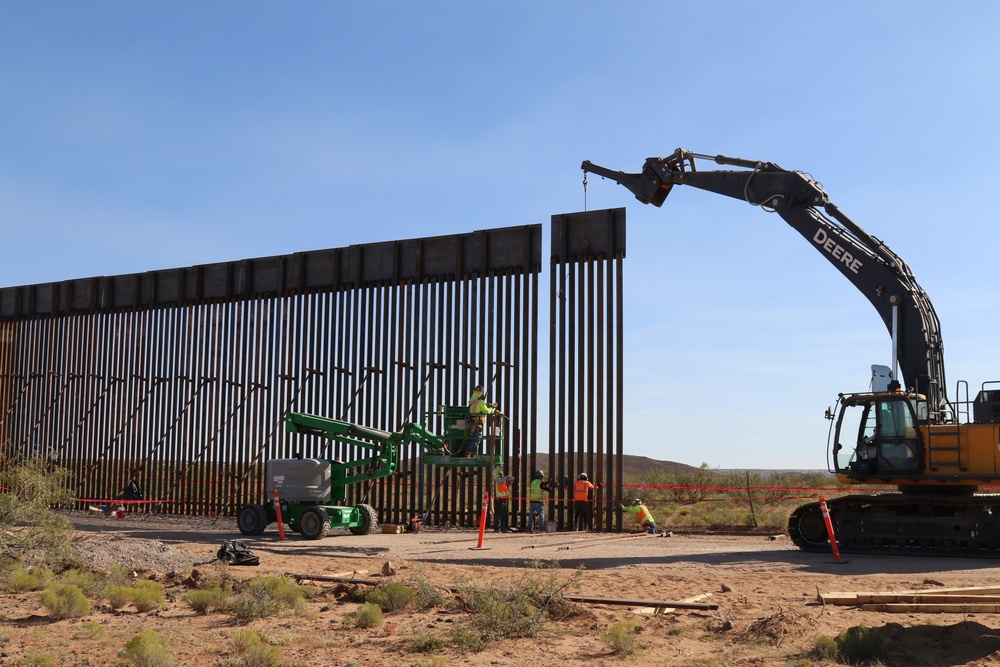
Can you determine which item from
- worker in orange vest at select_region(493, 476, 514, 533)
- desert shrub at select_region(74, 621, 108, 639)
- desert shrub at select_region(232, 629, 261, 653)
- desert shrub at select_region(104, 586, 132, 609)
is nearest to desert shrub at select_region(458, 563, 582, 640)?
desert shrub at select_region(232, 629, 261, 653)

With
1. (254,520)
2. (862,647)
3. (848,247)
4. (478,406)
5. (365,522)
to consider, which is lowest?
(365,522)

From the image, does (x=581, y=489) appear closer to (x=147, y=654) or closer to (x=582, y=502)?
(x=582, y=502)

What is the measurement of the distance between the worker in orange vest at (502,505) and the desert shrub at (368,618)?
12.5 m

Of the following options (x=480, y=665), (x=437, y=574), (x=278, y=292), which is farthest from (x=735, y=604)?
(x=278, y=292)

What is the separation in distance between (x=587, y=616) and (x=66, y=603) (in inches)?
218

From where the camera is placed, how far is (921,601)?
10289mm

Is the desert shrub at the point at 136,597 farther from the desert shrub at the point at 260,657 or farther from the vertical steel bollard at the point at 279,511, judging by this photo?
the vertical steel bollard at the point at 279,511

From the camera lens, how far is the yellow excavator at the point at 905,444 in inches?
615

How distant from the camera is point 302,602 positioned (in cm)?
1075

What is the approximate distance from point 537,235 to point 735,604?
48.1 ft

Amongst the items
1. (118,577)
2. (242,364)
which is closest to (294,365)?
(242,364)

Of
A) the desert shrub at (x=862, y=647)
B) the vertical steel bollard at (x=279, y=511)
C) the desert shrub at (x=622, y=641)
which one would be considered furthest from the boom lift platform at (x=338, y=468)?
the desert shrub at (x=862, y=647)

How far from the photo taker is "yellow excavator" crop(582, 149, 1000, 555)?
51.3ft

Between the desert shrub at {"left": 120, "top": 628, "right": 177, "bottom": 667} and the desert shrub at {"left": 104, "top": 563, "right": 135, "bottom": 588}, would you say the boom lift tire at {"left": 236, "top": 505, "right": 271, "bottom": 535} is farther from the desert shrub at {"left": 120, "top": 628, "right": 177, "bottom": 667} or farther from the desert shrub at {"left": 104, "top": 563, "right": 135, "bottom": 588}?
the desert shrub at {"left": 120, "top": 628, "right": 177, "bottom": 667}
